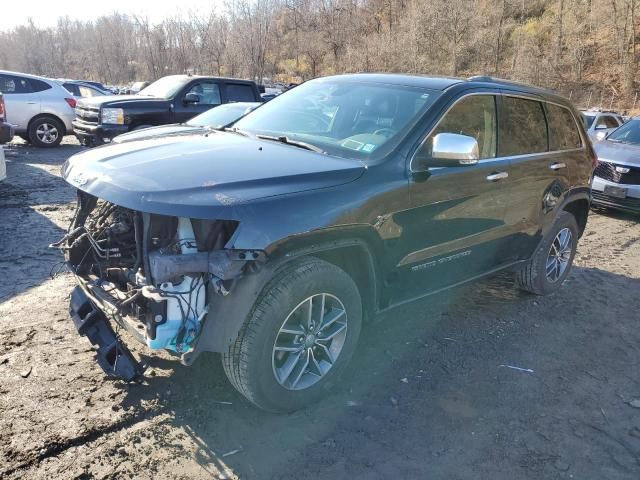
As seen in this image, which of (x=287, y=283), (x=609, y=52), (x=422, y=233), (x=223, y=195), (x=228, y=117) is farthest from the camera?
(x=609, y=52)

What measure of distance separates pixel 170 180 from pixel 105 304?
836mm

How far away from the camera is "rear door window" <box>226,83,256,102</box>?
11586 mm

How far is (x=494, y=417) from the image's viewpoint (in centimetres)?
320

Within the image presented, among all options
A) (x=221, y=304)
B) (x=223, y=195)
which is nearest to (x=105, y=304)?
(x=221, y=304)

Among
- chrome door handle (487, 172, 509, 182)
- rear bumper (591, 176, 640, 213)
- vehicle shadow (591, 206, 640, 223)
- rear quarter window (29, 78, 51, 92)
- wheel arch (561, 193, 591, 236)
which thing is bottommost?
vehicle shadow (591, 206, 640, 223)

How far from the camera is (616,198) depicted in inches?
338

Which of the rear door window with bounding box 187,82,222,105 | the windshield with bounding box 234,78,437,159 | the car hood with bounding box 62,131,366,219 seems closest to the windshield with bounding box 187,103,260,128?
the rear door window with bounding box 187,82,222,105

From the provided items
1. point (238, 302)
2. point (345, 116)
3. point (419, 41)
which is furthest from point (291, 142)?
point (419, 41)

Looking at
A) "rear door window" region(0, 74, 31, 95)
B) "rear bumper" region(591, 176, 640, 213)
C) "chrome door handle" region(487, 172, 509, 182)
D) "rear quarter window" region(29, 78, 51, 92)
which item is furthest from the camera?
A: "rear quarter window" region(29, 78, 51, 92)

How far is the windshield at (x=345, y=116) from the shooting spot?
3459mm

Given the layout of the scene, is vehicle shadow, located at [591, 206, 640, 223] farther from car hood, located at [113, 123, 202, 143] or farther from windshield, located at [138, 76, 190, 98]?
windshield, located at [138, 76, 190, 98]

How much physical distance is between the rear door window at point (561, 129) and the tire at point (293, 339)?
283cm

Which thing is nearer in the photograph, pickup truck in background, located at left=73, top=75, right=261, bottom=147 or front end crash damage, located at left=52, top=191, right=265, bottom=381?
front end crash damage, located at left=52, top=191, right=265, bottom=381

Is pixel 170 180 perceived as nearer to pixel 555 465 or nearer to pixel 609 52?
pixel 555 465
